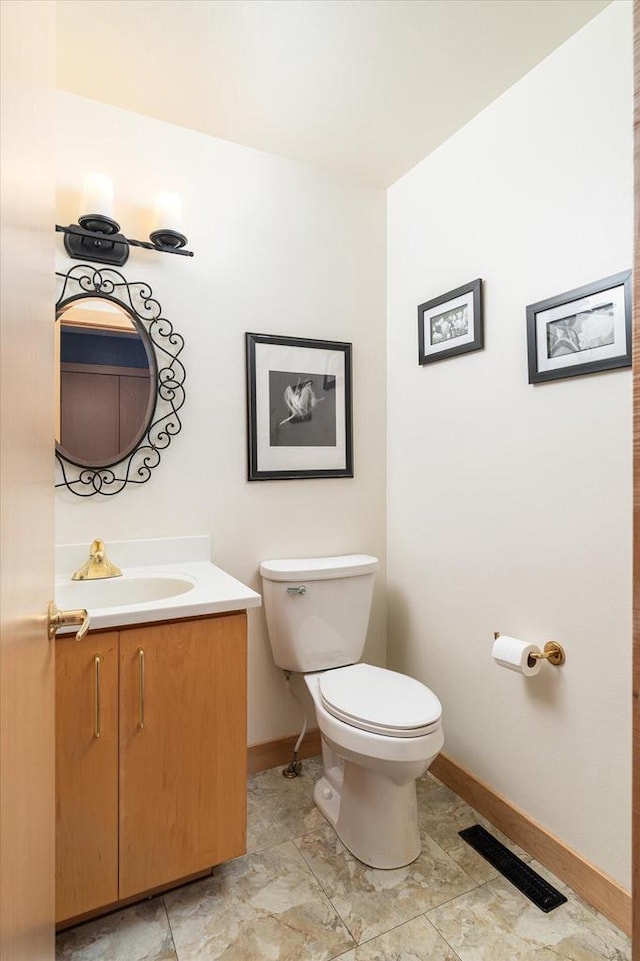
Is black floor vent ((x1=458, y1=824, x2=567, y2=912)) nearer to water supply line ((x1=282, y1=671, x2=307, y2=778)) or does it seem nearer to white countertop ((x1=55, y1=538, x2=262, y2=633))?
water supply line ((x1=282, y1=671, x2=307, y2=778))

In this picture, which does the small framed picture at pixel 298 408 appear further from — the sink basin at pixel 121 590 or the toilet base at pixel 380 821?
the toilet base at pixel 380 821

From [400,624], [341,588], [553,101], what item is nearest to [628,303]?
[553,101]

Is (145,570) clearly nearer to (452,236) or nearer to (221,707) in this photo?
(221,707)

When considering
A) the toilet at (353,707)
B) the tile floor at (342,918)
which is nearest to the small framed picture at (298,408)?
the toilet at (353,707)

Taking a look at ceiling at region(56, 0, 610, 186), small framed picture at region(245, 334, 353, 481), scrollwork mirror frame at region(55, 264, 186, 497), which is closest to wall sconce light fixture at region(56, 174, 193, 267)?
scrollwork mirror frame at region(55, 264, 186, 497)

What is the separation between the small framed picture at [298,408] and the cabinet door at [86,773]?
3.15ft

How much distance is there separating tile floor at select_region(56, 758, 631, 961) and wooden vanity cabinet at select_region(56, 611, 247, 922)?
4.4 inches

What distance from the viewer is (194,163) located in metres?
1.95

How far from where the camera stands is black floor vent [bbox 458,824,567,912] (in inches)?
57.0

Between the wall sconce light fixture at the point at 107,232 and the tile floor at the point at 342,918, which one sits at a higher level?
the wall sconce light fixture at the point at 107,232

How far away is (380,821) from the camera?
5.21ft

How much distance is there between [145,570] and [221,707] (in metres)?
0.60

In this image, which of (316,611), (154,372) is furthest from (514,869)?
(154,372)

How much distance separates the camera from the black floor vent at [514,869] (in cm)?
145
